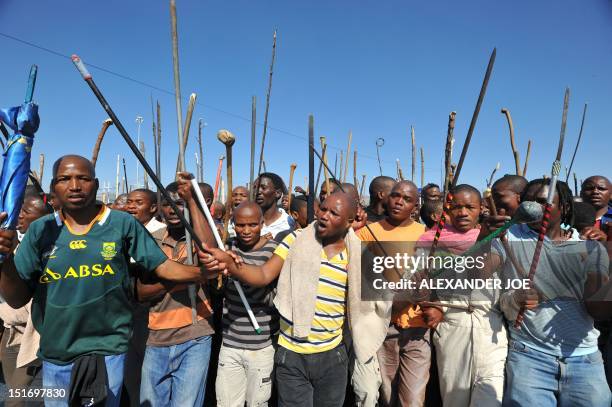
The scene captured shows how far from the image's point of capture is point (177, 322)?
2.58 m

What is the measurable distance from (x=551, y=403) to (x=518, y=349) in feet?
1.13

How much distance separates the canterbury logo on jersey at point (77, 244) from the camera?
1.91 m

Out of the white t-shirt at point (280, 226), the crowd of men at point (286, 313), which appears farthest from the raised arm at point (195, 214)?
the white t-shirt at point (280, 226)

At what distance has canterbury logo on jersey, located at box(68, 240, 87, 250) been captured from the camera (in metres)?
1.91

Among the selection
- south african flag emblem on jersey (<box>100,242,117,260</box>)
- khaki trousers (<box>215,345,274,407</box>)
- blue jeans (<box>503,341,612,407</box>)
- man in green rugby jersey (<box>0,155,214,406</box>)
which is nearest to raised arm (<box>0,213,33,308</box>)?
man in green rugby jersey (<box>0,155,214,406</box>)

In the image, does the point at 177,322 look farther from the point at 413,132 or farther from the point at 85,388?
the point at 413,132

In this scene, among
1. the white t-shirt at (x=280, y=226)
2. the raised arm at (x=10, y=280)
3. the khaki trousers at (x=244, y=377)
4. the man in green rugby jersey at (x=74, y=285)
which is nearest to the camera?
the raised arm at (x=10, y=280)

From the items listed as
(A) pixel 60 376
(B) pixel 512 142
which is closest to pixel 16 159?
(A) pixel 60 376

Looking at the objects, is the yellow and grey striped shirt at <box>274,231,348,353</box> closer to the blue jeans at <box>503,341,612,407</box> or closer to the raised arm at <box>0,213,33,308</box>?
the blue jeans at <box>503,341,612,407</box>

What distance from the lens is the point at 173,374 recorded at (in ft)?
8.59

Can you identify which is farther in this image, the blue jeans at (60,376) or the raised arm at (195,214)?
the raised arm at (195,214)

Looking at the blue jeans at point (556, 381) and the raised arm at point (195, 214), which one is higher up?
the raised arm at point (195, 214)

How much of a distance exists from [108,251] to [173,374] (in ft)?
3.99

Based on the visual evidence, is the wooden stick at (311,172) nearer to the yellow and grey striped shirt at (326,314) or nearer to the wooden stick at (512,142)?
the yellow and grey striped shirt at (326,314)
